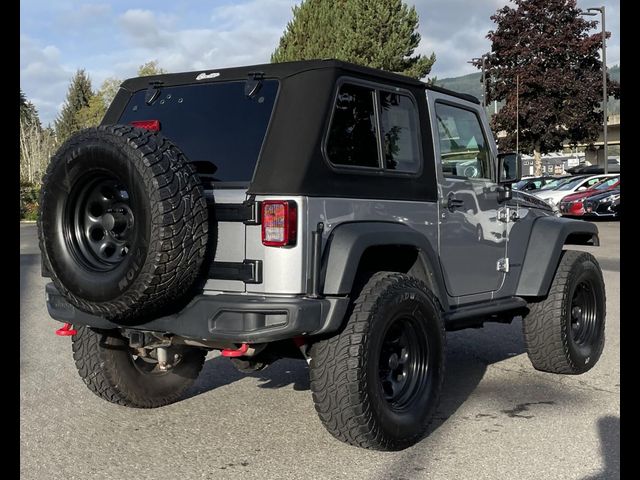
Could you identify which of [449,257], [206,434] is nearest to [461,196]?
[449,257]

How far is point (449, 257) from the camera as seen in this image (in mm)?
4961

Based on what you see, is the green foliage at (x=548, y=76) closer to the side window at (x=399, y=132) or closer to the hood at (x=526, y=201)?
the hood at (x=526, y=201)

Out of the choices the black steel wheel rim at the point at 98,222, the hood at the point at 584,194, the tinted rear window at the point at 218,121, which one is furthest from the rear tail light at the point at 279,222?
the hood at the point at 584,194

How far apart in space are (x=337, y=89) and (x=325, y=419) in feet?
5.89

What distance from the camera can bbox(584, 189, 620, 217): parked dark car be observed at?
22.8 metres

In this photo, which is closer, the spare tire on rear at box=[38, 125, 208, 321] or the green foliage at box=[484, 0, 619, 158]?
the spare tire on rear at box=[38, 125, 208, 321]

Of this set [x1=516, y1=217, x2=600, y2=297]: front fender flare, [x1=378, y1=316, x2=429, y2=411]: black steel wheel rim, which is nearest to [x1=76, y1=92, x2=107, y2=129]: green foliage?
[x1=516, y1=217, x2=600, y2=297]: front fender flare

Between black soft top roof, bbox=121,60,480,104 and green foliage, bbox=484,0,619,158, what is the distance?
37467 mm

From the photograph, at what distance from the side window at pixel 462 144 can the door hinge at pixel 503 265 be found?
0.61 meters

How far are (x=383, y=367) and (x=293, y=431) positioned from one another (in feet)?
2.34

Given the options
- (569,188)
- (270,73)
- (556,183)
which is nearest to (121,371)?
(270,73)

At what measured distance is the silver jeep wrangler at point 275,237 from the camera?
3799 millimetres

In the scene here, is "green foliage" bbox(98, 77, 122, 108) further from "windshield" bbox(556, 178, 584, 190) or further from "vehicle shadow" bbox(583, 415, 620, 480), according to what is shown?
"vehicle shadow" bbox(583, 415, 620, 480)
